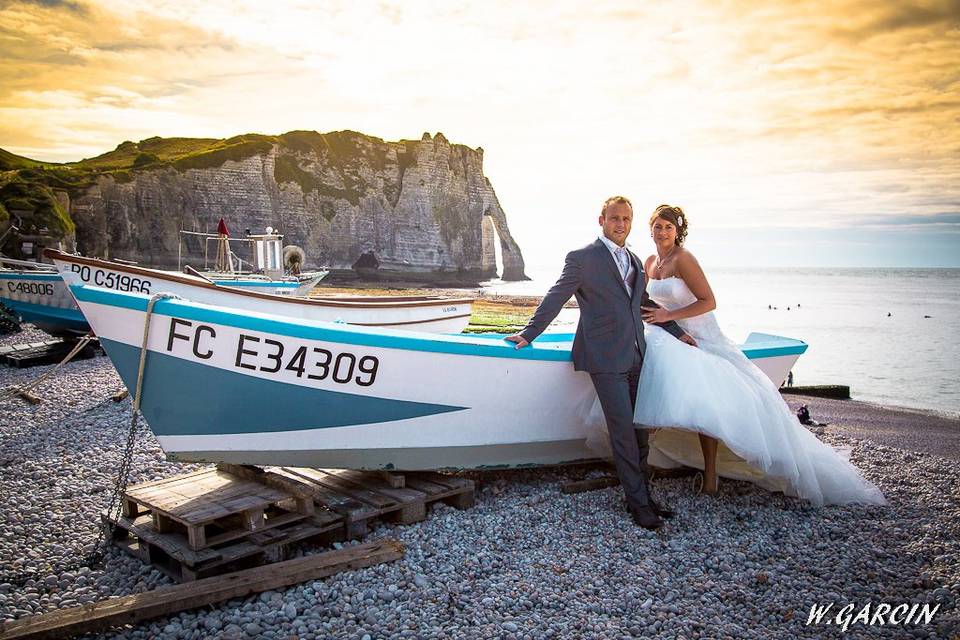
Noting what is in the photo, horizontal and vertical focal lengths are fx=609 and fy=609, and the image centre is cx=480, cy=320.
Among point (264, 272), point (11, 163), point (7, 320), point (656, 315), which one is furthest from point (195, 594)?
point (11, 163)

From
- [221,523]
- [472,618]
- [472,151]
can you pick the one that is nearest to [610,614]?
[472,618]

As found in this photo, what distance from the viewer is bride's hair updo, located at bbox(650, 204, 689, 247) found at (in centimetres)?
524

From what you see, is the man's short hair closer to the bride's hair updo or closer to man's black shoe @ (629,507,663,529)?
the bride's hair updo

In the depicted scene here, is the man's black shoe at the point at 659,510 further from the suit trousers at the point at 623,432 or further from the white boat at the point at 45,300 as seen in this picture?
the white boat at the point at 45,300

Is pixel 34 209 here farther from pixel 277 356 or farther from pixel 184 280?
pixel 277 356

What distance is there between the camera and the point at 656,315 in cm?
523

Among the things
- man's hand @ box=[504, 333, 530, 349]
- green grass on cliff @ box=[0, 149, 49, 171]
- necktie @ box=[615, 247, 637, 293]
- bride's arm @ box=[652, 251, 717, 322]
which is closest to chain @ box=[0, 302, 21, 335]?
man's hand @ box=[504, 333, 530, 349]

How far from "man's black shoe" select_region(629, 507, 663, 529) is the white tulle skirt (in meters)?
0.66

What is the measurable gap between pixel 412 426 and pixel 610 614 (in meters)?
2.05

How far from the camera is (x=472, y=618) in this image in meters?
3.46

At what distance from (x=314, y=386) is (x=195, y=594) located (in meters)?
1.55

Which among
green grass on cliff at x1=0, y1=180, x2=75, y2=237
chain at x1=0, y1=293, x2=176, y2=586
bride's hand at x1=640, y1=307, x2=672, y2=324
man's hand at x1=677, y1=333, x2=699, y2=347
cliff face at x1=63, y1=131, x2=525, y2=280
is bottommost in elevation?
chain at x1=0, y1=293, x2=176, y2=586

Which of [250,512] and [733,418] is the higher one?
[733,418]

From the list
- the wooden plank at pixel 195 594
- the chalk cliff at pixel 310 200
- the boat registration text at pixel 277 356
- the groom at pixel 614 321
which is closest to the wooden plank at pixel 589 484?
the groom at pixel 614 321
